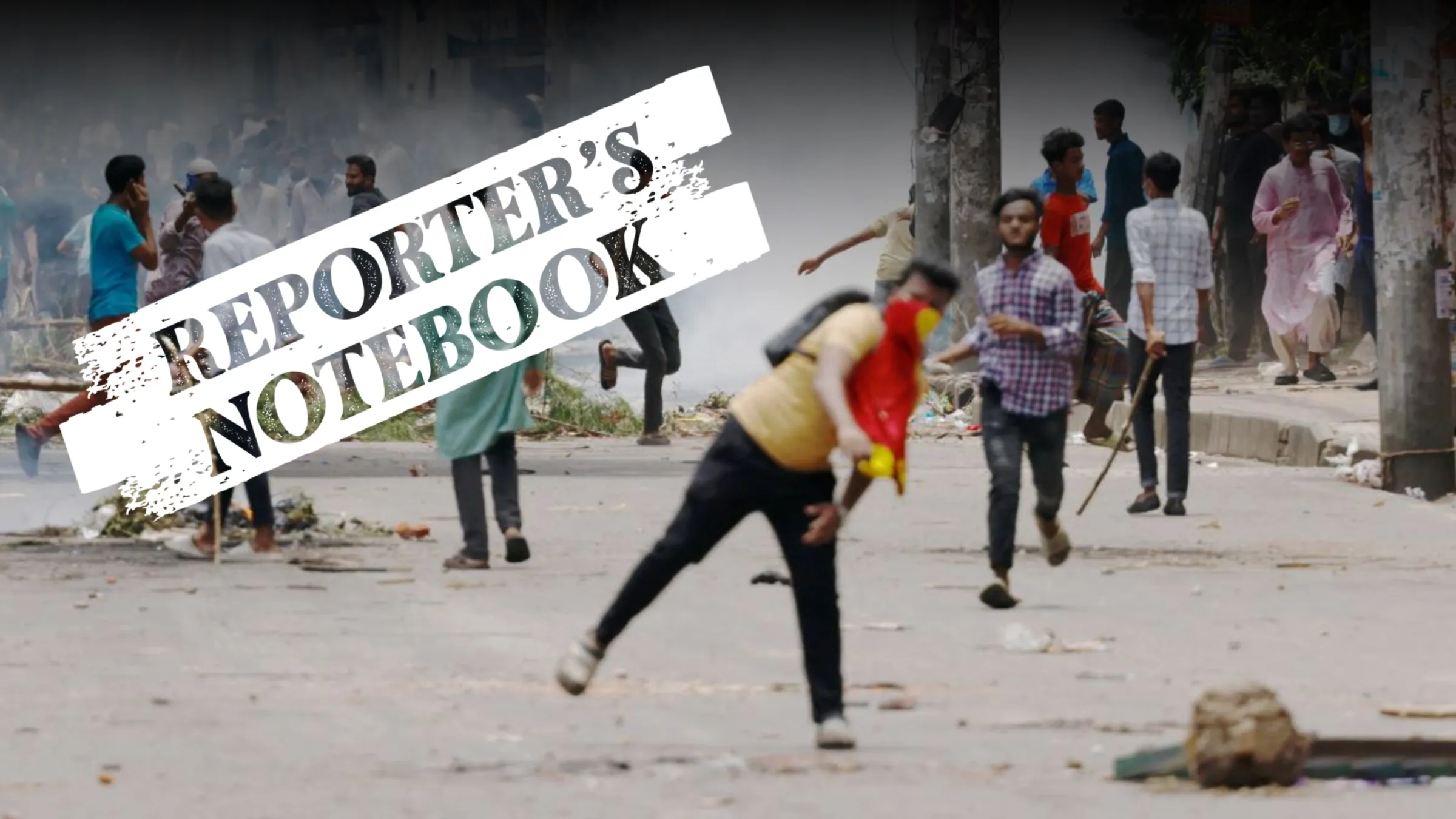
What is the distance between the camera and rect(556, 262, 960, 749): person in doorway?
723 centimetres

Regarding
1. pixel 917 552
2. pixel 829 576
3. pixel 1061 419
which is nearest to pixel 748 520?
pixel 917 552

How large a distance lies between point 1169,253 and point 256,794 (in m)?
7.70

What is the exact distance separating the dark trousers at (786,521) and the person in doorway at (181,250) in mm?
5331

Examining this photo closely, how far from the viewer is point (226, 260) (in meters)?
11.9

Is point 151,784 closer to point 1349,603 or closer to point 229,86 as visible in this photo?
point 1349,603

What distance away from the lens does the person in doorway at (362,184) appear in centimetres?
1908

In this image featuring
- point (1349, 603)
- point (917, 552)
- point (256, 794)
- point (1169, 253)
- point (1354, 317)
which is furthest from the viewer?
point (1354, 317)

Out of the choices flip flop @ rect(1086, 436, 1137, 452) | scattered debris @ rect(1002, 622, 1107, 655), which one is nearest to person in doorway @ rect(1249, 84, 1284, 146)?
flip flop @ rect(1086, 436, 1137, 452)

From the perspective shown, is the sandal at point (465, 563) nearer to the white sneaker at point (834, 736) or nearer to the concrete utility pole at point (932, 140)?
the white sneaker at point (834, 736)

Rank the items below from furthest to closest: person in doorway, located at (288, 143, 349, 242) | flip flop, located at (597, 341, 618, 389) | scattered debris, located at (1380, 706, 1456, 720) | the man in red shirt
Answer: person in doorway, located at (288, 143, 349, 242)
flip flop, located at (597, 341, 618, 389)
the man in red shirt
scattered debris, located at (1380, 706, 1456, 720)

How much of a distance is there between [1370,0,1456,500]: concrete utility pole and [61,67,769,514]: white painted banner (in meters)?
4.44

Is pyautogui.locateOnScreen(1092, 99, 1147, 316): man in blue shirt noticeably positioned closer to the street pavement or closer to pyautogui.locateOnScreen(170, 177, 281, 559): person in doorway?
the street pavement

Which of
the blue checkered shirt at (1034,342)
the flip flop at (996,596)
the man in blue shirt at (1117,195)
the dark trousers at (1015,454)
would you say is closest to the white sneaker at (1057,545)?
the dark trousers at (1015,454)

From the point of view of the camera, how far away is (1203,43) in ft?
77.8
